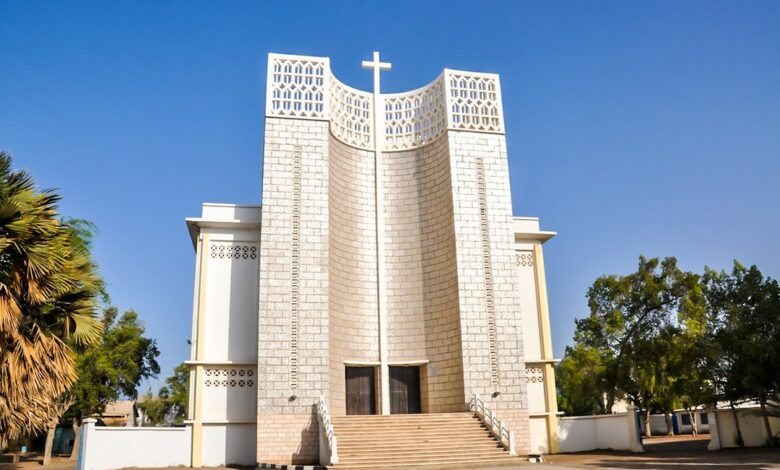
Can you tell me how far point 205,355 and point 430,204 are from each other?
792 cm

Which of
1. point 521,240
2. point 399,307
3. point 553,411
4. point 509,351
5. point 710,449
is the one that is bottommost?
point 710,449

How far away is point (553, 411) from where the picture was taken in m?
18.9

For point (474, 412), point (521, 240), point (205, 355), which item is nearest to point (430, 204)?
point (521, 240)

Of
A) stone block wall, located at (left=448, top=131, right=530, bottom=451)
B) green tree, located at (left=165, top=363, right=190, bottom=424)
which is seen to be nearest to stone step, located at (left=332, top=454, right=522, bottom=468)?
stone block wall, located at (left=448, top=131, right=530, bottom=451)

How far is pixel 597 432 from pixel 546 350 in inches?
113

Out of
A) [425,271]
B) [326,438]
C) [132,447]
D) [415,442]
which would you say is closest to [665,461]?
[415,442]

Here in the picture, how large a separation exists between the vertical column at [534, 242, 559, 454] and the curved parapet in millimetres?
4403

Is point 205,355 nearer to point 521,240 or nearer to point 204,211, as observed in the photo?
point 204,211

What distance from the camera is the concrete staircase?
14461 mm

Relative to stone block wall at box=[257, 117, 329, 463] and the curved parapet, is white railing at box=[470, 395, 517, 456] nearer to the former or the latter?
stone block wall at box=[257, 117, 329, 463]

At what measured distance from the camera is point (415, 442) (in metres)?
15.4

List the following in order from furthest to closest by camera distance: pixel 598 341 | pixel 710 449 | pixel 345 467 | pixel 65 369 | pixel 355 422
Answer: pixel 598 341 → pixel 710 449 → pixel 355 422 → pixel 345 467 → pixel 65 369

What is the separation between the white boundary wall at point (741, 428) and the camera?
18531 mm

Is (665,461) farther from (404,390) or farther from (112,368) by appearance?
(112,368)
